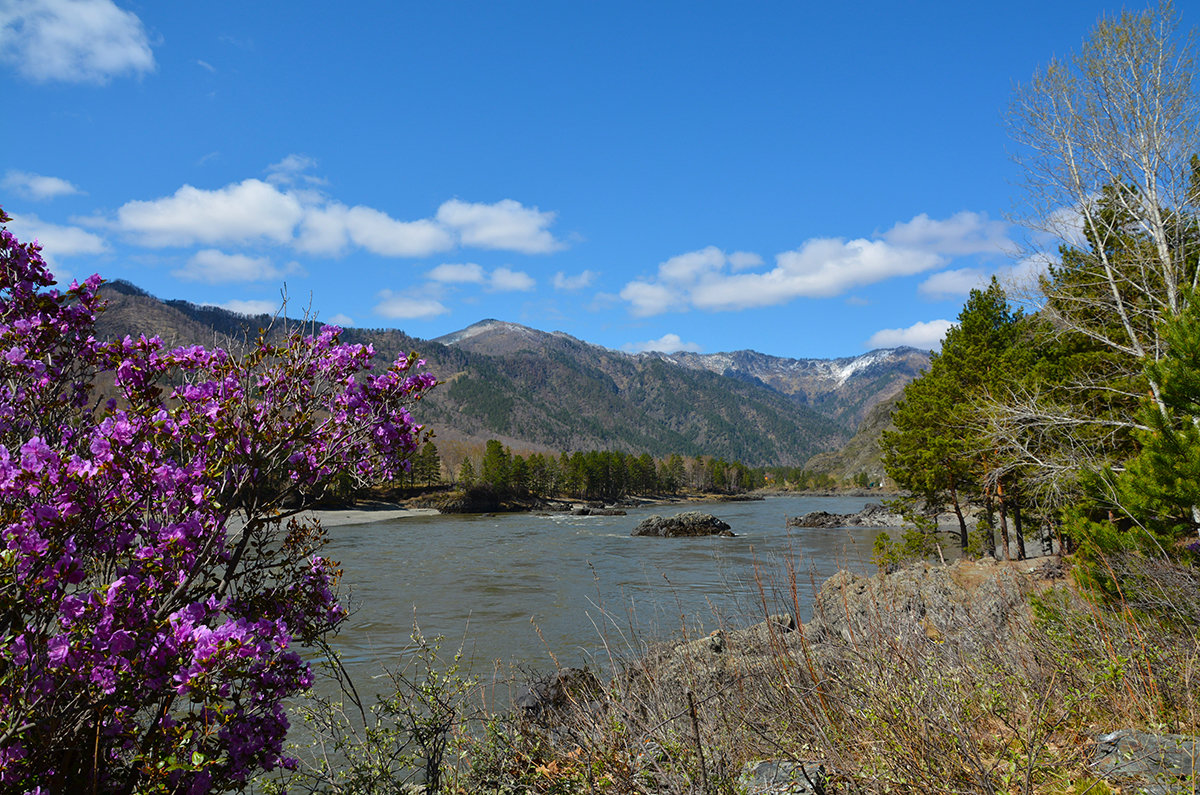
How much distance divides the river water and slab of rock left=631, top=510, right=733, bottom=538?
10.3ft

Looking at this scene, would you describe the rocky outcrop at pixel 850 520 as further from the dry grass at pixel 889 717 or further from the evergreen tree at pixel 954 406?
the dry grass at pixel 889 717

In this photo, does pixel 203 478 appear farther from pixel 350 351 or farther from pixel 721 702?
pixel 721 702

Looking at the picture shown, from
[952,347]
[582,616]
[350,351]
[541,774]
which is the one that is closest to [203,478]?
[350,351]

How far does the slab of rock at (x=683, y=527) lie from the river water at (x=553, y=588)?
3131 mm

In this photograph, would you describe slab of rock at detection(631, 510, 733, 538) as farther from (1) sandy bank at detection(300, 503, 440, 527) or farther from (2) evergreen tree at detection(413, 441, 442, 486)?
(2) evergreen tree at detection(413, 441, 442, 486)

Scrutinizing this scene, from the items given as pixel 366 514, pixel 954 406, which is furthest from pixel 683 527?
pixel 366 514

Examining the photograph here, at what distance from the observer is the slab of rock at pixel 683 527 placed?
164 feet

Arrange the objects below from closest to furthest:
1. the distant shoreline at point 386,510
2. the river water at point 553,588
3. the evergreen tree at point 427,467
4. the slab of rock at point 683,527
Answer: the river water at point 553,588 → the slab of rock at point 683,527 → the distant shoreline at point 386,510 → the evergreen tree at point 427,467

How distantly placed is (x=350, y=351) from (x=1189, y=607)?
8.20 m

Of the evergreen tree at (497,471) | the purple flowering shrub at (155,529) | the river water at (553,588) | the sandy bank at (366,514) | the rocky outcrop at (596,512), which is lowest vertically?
the rocky outcrop at (596,512)

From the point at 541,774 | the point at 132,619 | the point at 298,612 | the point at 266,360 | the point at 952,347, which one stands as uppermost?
the point at 952,347

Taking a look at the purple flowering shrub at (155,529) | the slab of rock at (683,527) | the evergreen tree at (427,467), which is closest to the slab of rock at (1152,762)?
the purple flowering shrub at (155,529)

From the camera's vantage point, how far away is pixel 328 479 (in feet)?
14.9

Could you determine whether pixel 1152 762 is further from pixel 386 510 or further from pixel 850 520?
pixel 386 510
